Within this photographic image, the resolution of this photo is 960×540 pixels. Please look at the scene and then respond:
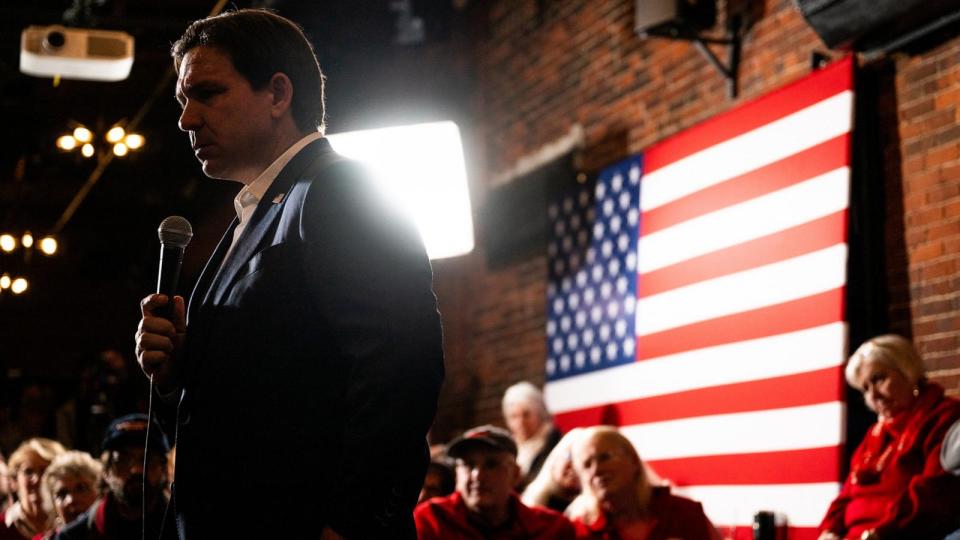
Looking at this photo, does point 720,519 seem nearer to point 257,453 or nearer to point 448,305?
point 448,305

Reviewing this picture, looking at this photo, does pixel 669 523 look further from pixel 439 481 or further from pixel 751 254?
pixel 751 254

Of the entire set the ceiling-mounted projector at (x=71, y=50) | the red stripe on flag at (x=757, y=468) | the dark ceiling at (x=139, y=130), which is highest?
the dark ceiling at (x=139, y=130)

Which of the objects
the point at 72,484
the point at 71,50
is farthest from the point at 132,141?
the point at 72,484

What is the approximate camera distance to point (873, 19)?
5309 mm

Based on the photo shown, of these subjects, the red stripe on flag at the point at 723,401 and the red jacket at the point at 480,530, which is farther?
the red stripe on flag at the point at 723,401

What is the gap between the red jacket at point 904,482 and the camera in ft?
14.5

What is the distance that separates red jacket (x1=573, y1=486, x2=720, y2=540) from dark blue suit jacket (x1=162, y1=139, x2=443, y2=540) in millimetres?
3180

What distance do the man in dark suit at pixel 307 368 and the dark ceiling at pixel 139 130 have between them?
5602 mm

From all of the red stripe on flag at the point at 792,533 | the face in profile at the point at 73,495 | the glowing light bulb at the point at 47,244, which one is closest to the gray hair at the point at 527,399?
the red stripe on flag at the point at 792,533

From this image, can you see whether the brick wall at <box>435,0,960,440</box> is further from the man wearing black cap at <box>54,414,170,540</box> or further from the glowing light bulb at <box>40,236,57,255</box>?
the man wearing black cap at <box>54,414,170,540</box>

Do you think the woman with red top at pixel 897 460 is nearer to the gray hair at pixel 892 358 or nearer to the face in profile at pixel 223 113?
the gray hair at pixel 892 358

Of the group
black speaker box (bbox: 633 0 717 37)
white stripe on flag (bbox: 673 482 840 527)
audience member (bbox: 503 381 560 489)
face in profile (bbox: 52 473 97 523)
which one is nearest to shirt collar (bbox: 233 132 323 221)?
face in profile (bbox: 52 473 97 523)

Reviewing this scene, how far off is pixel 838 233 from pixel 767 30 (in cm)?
133

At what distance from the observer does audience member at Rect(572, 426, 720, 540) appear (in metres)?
4.60
